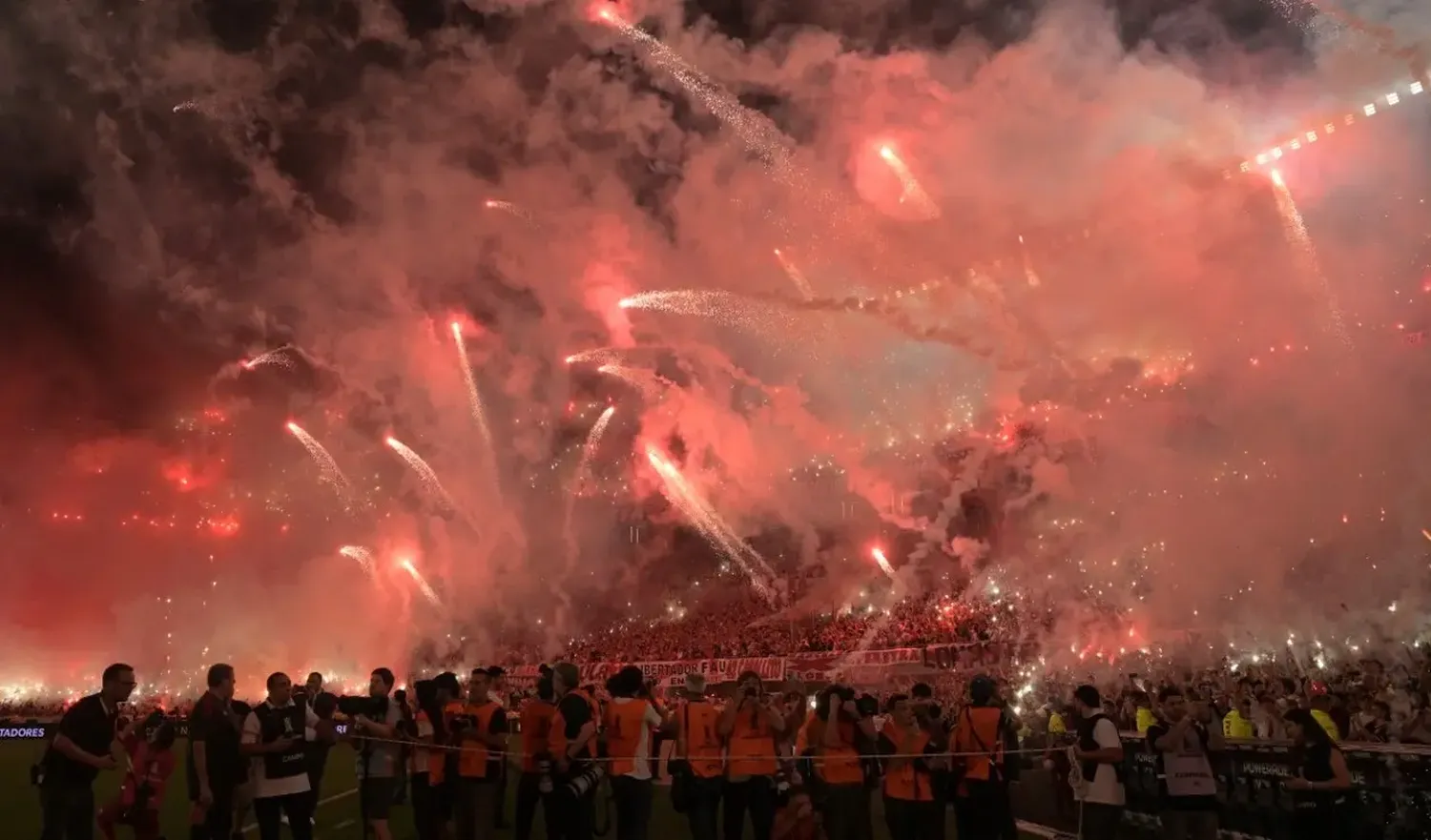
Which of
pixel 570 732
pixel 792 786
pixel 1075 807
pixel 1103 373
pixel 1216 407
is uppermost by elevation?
pixel 1103 373

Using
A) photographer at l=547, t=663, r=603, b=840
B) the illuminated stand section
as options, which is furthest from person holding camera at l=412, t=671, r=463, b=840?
the illuminated stand section

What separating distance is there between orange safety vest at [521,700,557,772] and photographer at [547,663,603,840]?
414 millimetres

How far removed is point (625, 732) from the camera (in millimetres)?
7215

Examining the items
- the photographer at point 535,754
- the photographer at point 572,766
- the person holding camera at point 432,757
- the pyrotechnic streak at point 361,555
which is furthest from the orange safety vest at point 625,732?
the pyrotechnic streak at point 361,555

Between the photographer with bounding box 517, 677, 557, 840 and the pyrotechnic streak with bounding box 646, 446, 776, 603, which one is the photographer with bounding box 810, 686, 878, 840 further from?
the pyrotechnic streak with bounding box 646, 446, 776, 603

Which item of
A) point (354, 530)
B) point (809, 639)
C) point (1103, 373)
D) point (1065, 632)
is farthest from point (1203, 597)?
point (354, 530)

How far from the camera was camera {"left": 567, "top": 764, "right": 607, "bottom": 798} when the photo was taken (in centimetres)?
701

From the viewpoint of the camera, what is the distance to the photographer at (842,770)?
7.57 m

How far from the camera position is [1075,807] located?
10.7m

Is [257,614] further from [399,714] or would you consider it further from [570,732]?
[570,732]

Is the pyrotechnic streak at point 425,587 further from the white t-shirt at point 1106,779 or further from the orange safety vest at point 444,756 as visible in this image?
the white t-shirt at point 1106,779

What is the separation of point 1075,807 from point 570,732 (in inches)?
277

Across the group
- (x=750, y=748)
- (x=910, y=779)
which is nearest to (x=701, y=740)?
(x=750, y=748)

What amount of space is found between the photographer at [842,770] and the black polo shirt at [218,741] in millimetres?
4817
